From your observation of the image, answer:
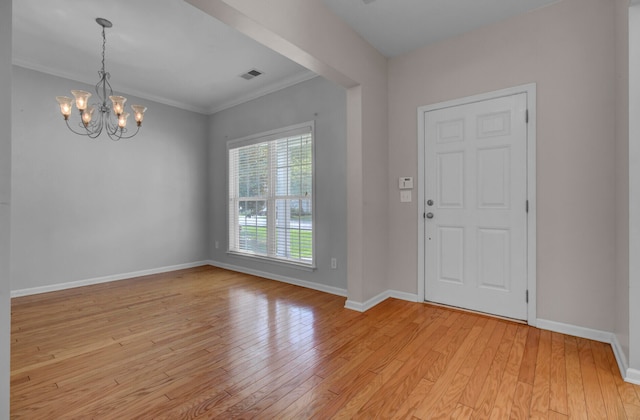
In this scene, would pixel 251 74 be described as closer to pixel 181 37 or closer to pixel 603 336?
pixel 181 37

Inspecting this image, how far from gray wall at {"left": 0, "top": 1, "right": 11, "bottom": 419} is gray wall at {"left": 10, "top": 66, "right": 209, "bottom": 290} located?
10.9ft

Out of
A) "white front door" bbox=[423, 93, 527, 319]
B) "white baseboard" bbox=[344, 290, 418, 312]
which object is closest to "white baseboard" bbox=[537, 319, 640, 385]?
"white front door" bbox=[423, 93, 527, 319]

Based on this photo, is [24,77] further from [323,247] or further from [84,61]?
[323,247]

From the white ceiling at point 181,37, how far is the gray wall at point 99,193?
24.6 inches

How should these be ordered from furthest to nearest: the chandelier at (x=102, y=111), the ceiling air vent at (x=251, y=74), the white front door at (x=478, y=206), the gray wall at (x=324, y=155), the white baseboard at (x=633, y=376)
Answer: the ceiling air vent at (x=251, y=74)
the gray wall at (x=324, y=155)
the chandelier at (x=102, y=111)
the white front door at (x=478, y=206)
the white baseboard at (x=633, y=376)

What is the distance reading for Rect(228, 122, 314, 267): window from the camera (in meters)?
4.10

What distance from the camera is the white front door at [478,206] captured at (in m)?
2.72

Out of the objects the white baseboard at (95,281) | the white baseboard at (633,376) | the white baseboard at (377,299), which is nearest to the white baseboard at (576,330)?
the white baseboard at (633,376)

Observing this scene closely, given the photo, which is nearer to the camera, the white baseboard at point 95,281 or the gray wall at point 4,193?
the gray wall at point 4,193

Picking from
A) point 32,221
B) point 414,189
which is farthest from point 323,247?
point 32,221

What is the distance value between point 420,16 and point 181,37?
2.36 meters

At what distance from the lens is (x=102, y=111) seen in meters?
3.44

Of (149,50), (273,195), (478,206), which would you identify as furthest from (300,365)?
(149,50)

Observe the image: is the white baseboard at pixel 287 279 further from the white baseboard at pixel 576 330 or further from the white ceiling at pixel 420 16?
the white ceiling at pixel 420 16
